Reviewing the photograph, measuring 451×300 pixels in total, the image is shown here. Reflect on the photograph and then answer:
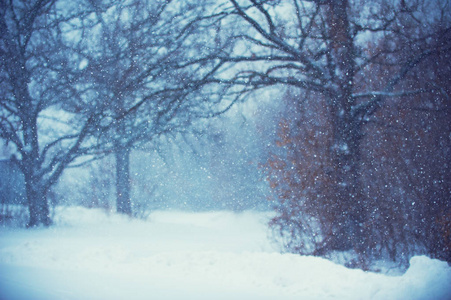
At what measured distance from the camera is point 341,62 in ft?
19.9

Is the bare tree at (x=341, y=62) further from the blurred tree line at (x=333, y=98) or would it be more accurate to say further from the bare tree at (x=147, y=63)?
the bare tree at (x=147, y=63)

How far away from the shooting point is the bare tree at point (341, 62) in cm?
589

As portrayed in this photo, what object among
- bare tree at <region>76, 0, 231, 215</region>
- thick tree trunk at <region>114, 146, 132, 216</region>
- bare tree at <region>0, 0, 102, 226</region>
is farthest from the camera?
thick tree trunk at <region>114, 146, 132, 216</region>

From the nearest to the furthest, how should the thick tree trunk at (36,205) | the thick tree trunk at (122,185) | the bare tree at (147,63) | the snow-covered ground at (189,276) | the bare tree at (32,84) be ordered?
the snow-covered ground at (189,276) → the bare tree at (147,63) → the bare tree at (32,84) → the thick tree trunk at (36,205) → the thick tree trunk at (122,185)

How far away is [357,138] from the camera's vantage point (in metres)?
6.04

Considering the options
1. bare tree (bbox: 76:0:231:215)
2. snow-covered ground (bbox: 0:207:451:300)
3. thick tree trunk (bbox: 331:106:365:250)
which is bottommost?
snow-covered ground (bbox: 0:207:451:300)

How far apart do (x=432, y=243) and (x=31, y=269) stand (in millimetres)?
6214

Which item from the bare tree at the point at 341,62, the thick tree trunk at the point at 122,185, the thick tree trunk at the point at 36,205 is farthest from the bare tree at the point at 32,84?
the bare tree at the point at 341,62

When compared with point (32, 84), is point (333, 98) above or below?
below

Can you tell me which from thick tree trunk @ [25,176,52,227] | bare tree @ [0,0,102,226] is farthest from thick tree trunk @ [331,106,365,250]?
thick tree trunk @ [25,176,52,227]

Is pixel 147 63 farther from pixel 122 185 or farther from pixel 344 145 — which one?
pixel 122 185

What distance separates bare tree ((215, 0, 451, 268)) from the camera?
589 cm

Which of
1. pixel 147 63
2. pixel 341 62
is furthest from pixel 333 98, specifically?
pixel 147 63

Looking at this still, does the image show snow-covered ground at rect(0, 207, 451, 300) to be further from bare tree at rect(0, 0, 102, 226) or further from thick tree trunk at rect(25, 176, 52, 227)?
bare tree at rect(0, 0, 102, 226)
